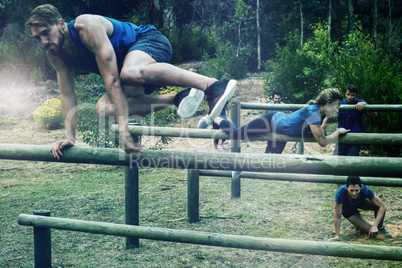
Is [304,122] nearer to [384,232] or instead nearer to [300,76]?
[384,232]

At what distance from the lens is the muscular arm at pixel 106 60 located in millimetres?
2055

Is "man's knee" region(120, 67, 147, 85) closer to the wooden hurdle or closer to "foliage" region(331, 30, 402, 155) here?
the wooden hurdle

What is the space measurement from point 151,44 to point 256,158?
1.07 metres

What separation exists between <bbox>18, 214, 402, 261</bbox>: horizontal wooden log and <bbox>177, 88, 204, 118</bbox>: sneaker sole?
727 millimetres

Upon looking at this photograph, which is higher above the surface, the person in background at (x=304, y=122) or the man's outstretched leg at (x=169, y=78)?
the man's outstretched leg at (x=169, y=78)

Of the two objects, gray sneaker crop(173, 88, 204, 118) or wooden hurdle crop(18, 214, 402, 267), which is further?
gray sneaker crop(173, 88, 204, 118)

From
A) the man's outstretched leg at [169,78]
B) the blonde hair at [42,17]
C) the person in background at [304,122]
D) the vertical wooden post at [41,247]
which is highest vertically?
the blonde hair at [42,17]

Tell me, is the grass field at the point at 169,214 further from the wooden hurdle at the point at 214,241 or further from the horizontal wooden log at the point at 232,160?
the horizontal wooden log at the point at 232,160

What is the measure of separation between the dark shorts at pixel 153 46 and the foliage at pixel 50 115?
9.18m

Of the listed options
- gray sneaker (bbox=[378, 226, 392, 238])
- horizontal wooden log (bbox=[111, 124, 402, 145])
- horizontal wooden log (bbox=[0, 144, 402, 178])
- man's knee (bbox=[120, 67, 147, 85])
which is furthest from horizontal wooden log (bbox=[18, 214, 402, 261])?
gray sneaker (bbox=[378, 226, 392, 238])

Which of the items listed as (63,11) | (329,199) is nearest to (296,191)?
(329,199)

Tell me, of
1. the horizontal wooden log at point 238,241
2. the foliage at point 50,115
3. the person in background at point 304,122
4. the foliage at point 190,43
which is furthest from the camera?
the foliage at point 190,43

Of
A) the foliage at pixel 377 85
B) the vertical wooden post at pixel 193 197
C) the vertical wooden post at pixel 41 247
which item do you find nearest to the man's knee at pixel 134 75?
the vertical wooden post at pixel 41 247

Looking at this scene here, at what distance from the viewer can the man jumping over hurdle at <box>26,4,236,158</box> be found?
2068mm
